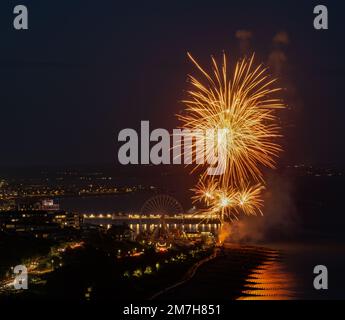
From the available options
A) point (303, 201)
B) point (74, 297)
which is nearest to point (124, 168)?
point (303, 201)

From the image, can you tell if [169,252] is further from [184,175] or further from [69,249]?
[184,175]

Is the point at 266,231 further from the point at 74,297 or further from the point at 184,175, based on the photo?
the point at 184,175

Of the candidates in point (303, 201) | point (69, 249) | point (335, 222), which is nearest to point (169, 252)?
point (69, 249)

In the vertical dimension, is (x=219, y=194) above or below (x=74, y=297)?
above

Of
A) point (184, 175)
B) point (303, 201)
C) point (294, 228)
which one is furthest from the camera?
point (184, 175)

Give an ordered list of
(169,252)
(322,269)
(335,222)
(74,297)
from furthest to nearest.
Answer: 1. (335,222)
2. (169,252)
3. (322,269)
4. (74,297)

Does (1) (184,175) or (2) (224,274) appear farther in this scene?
(1) (184,175)
